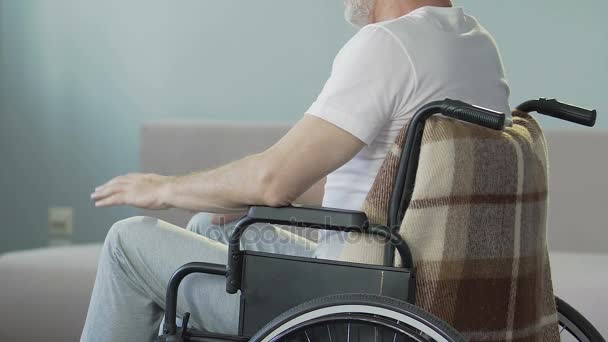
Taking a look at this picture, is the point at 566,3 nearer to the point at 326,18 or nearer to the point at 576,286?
the point at 326,18

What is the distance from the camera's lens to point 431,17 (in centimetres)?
141

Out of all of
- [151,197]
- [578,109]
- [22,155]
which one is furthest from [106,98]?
[578,109]

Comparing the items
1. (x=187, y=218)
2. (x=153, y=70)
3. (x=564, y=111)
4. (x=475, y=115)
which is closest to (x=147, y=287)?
(x=475, y=115)

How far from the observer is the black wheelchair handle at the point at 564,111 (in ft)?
4.76

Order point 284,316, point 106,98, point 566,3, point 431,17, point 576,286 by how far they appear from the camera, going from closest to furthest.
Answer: point 284,316 < point 431,17 < point 576,286 < point 566,3 < point 106,98

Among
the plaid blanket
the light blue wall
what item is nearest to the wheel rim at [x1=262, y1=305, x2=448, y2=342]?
the plaid blanket

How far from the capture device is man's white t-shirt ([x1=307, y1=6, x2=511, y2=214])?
131cm

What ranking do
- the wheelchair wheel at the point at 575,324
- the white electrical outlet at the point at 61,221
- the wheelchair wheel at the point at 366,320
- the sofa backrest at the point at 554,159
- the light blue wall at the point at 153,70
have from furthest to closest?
1. the white electrical outlet at the point at 61,221
2. the light blue wall at the point at 153,70
3. the sofa backrest at the point at 554,159
4. the wheelchair wheel at the point at 575,324
5. the wheelchair wheel at the point at 366,320

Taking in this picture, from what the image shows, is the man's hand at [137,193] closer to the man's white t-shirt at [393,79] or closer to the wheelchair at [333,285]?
the wheelchair at [333,285]

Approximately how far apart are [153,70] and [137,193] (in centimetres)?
164

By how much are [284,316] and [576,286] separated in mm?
1188

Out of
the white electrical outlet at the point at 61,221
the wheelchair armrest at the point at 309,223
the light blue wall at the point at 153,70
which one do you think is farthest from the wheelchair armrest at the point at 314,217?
the white electrical outlet at the point at 61,221

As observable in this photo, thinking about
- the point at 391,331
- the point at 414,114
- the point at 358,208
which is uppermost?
the point at 414,114

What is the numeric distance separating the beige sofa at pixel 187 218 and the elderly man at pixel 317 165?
91cm
